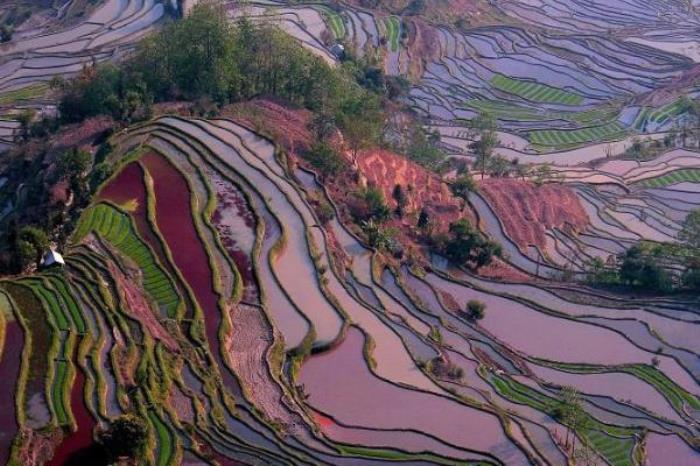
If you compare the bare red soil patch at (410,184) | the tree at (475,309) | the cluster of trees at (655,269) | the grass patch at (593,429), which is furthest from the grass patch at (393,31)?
the grass patch at (593,429)

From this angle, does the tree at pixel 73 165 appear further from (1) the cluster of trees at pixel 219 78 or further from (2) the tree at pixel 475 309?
(2) the tree at pixel 475 309

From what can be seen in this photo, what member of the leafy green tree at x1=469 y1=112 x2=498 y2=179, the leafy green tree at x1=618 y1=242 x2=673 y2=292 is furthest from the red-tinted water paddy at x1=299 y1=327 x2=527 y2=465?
the leafy green tree at x1=469 y1=112 x2=498 y2=179

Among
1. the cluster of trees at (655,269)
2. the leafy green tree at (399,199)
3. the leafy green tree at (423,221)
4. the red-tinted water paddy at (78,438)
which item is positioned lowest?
the cluster of trees at (655,269)

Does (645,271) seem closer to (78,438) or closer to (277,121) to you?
(277,121)

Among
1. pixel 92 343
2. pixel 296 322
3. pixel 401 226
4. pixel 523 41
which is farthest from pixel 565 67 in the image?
pixel 92 343

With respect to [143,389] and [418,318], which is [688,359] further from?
[143,389]

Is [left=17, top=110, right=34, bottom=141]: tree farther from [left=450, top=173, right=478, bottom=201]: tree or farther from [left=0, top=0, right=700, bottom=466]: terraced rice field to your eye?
[left=450, top=173, right=478, bottom=201]: tree

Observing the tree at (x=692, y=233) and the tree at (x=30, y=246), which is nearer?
the tree at (x=30, y=246)
